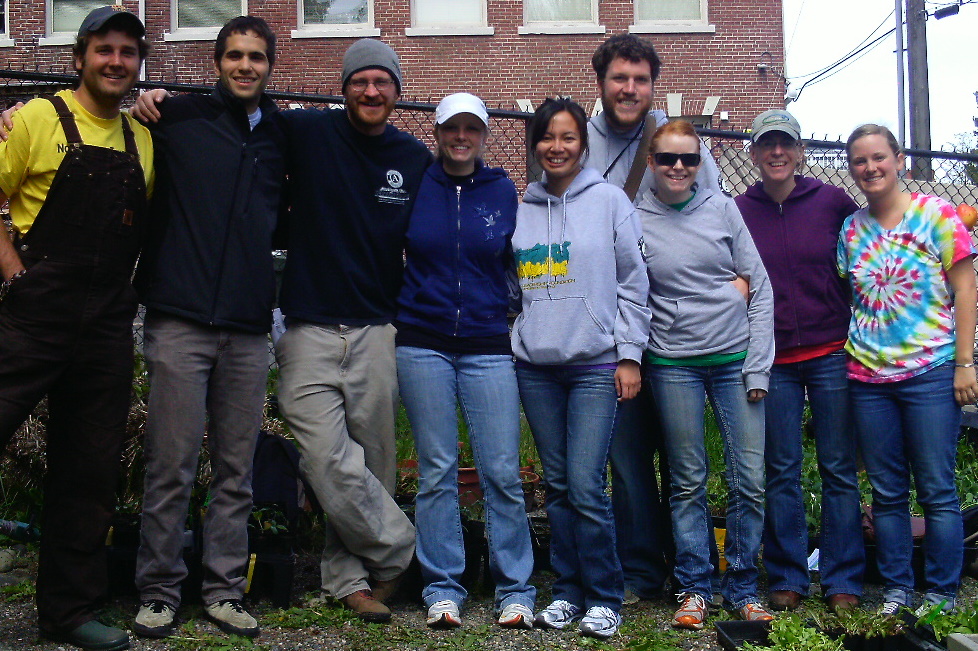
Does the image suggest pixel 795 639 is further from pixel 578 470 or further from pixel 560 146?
pixel 560 146

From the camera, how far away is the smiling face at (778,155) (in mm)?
4293

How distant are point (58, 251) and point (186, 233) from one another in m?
0.48

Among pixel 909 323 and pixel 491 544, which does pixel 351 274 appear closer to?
pixel 491 544

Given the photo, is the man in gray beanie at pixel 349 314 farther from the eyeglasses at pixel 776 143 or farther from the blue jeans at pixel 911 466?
the blue jeans at pixel 911 466

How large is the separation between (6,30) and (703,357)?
16.5 m

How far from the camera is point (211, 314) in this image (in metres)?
3.74

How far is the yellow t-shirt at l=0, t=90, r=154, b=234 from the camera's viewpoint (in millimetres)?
3473

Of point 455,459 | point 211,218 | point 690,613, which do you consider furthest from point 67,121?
point 690,613

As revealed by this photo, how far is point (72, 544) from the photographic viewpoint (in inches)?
144

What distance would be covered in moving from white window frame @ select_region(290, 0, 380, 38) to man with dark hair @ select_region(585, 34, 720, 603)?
1267 centimetres

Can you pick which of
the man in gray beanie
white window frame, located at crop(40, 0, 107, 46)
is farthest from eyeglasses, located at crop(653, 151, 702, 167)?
white window frame, located at crop(40, 0, 107, 46)

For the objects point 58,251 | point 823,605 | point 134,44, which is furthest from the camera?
point 823,605

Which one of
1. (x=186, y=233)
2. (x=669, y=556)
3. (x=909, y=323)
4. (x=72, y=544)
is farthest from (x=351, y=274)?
(x=909, y=323)

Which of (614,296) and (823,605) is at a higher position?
(614,296)
